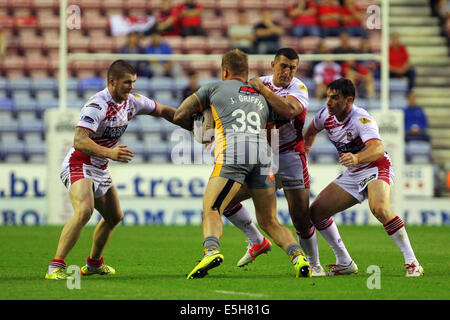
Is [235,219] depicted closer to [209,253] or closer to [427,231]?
[209,253]

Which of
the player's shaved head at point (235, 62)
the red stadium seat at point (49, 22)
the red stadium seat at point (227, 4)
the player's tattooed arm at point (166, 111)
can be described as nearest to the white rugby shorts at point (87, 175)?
the player's tattooed arm at point (166, 111)

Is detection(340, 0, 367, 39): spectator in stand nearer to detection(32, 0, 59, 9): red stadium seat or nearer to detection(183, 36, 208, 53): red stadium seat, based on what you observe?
detection(183, 36, 208, 53): red stadium seat

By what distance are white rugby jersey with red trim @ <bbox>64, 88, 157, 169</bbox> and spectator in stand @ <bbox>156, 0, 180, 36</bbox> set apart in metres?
9.76

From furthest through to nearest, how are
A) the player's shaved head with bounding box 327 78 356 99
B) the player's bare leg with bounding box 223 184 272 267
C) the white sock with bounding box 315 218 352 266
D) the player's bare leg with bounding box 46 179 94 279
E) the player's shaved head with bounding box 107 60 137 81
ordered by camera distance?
the player's bare leg with bounding box 223 184 272 267 → the white sock with bounding box 315 218 352 266 → the player's shaved head with bounding box 327 78 356 99 → the player's shaved head with bounding box 107 60 137 81 → the player's bare leg with bounding box 46 179 94 279

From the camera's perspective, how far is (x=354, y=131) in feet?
31.4

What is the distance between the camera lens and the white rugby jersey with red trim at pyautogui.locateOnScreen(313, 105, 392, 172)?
9.41 meters

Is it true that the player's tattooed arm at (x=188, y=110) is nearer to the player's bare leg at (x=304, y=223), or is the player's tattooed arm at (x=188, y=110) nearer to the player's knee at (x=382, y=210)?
the player's bare leg at (x=304, y=223)

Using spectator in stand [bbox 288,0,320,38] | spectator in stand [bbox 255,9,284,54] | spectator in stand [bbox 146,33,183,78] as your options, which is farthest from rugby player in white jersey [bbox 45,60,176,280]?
spectator in stand [bbox 288,0,320,38]

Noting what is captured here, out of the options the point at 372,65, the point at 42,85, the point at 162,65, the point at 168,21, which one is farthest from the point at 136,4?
the point at 372,65

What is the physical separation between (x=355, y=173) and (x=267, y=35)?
952cm

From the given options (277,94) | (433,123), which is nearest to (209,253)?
(277,94)

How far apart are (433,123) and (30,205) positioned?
9212 mm

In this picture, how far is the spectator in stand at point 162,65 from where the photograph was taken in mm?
19016

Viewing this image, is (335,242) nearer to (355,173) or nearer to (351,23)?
(355,173)
